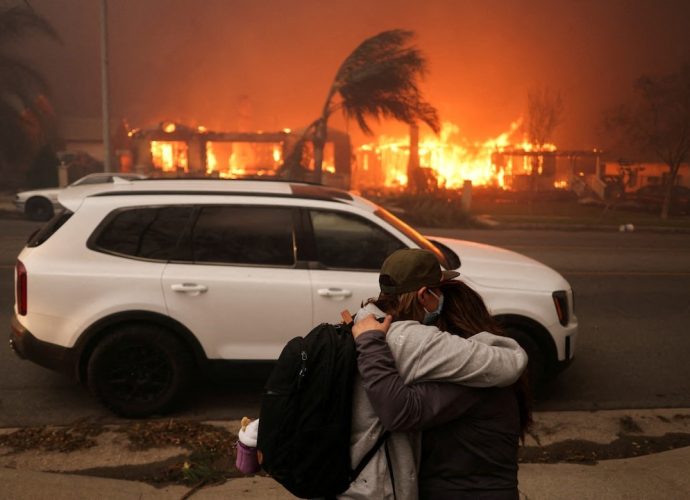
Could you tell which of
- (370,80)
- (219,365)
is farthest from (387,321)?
(370,80)

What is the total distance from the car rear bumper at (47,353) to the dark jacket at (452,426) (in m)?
3.55

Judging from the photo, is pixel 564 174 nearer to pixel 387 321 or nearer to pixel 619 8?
pixel 619 8

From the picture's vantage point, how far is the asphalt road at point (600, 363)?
5453mm

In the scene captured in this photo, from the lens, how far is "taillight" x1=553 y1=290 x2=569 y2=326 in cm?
537

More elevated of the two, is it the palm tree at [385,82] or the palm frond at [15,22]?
the palm frond at [15,22]

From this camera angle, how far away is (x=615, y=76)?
54906 millimetres

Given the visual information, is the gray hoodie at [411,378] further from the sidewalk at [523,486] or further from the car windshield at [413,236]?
the car windshield at [413,236]

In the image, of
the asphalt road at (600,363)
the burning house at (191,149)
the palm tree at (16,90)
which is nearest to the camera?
the asphalt road at (600,363)

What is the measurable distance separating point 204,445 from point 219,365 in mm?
706

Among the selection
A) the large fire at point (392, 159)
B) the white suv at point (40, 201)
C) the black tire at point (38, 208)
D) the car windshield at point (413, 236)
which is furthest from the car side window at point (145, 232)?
the large fire at point (392, 159)

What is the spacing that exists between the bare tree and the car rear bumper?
21956 millimetres

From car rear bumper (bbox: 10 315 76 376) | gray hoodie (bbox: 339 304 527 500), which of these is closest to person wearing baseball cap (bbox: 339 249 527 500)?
gray hoodie (bbox: 339 304 527 500)

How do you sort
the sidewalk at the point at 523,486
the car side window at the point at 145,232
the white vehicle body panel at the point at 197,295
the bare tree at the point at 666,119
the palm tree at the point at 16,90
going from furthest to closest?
1. the palm tree at the point at 16,90
2. the bare tree at the point at 666,119
3. the car side window at the point at 145,232
4. the white vehicle body panel at the point at 197,295
5. the sidewalk at the point at 523,486

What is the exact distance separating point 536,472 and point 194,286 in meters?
2.54
